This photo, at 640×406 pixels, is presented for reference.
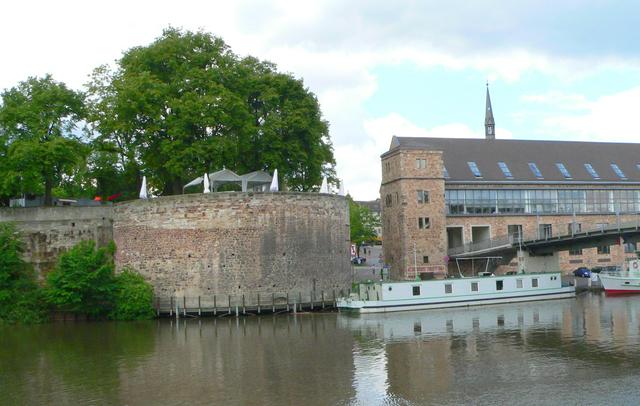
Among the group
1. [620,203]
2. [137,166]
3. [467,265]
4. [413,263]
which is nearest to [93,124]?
[137,166]

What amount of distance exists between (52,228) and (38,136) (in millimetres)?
5144

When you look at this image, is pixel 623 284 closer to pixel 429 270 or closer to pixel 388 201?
pixel 429 270

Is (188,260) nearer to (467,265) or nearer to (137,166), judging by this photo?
(137,166)

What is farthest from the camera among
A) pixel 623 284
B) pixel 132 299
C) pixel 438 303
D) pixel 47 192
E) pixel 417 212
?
pixel 417 212

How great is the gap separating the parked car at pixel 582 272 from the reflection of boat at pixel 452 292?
44.5 feet

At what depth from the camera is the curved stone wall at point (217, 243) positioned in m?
42.1

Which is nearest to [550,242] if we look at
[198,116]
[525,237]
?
[525,237]

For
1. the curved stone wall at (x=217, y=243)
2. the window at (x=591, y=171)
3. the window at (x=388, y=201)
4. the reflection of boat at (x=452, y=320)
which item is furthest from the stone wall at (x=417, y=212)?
the curved stone wall at (x=217, y=243)

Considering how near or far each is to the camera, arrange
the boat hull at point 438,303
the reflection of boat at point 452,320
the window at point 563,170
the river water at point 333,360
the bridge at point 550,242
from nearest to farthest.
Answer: the river water at point 333,360
the reflection of boat at point 452,320
the boat hull at point 438,303
the bridge at point 550,242
the window at point 563,170

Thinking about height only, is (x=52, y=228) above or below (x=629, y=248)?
above

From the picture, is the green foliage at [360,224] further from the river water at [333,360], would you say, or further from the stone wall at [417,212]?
the river water at [333,360]

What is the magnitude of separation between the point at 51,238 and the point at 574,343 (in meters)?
28.5

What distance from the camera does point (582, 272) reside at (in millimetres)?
62594

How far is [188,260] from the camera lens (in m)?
42.3
